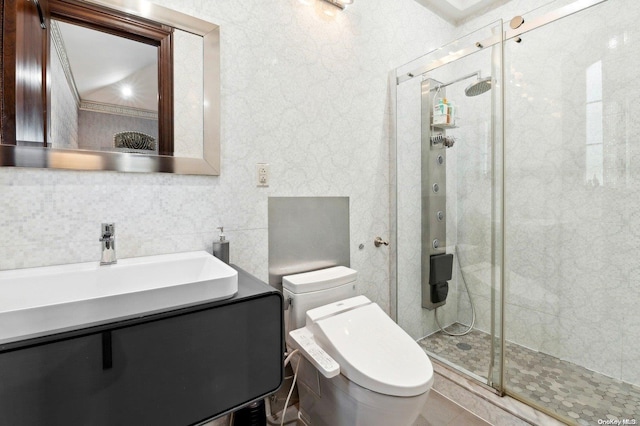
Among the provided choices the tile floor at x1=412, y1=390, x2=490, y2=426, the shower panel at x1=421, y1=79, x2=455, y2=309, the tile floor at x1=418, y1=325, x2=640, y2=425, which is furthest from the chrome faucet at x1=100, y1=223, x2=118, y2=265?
the tile floor at x1=418, y1=325, x2=640, y2=425

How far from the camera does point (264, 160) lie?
1.36 metres

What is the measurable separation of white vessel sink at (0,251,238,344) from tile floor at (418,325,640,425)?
1.51 metres

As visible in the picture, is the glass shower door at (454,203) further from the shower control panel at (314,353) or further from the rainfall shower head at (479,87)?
the shower control panel at (314,353)

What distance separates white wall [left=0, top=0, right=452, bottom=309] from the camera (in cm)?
96

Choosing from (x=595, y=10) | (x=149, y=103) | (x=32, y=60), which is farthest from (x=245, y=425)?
(x=595, y=10)

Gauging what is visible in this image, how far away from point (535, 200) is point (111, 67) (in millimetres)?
2069

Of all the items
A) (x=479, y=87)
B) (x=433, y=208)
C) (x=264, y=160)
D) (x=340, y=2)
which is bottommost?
(x=433, y=208)

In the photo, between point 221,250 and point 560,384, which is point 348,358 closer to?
point 221,250

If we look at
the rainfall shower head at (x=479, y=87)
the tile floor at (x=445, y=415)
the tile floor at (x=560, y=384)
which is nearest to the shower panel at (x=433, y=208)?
the rainfall shower head at (x=479, y=87)

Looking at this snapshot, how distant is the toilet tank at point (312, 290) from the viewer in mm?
1341

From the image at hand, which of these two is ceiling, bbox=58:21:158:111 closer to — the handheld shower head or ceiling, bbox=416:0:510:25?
the handheld shower head

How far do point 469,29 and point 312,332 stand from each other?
2.42 m

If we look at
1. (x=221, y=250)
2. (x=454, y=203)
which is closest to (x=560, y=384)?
(x=454, y=203)

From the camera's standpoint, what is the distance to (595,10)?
1.31 meters
